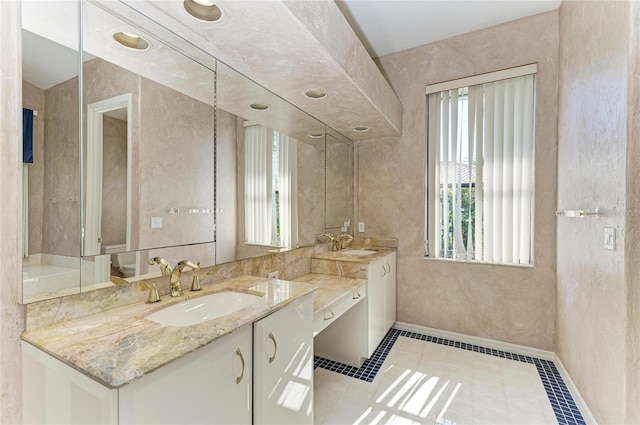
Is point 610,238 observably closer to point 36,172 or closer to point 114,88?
point 114,88

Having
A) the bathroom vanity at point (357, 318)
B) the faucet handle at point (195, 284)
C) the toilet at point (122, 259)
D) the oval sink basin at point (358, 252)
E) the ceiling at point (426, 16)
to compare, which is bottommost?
the bathroom vanity at point (357, 318)

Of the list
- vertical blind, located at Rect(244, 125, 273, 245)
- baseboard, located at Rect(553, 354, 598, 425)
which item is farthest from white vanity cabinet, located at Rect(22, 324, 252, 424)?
baseboard, located at Rect(553, 354, 598, 425)

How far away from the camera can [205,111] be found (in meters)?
1.61

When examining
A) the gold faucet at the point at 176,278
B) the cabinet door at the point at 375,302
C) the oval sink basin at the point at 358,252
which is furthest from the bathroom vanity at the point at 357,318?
the gold faucet at the point at 176,278

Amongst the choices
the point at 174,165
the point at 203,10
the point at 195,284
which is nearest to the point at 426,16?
the point at 203,10

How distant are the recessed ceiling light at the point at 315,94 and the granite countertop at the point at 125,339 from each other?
1.44 m

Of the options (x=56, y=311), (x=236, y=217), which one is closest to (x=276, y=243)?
(x=236, y=217)

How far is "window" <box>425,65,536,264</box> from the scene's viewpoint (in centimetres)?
257

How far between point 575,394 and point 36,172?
323 cm

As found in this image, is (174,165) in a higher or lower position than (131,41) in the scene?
lower

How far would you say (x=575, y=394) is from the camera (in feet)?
6.41

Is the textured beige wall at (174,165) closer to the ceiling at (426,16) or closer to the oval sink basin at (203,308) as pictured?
the oval sink basin at (203,308)

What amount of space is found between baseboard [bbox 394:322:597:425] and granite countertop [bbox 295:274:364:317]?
113 centimetres

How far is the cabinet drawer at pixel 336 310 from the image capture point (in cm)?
173
